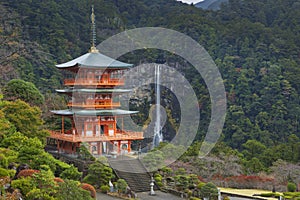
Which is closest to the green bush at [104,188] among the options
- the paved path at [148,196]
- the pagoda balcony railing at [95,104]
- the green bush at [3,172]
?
the paved path at [148,196]

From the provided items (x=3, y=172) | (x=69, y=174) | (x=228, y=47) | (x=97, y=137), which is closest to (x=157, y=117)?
(x=228, y=47)

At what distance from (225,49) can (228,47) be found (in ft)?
1.24

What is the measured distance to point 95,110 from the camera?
24531 mm

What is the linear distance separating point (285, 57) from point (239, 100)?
266 inches

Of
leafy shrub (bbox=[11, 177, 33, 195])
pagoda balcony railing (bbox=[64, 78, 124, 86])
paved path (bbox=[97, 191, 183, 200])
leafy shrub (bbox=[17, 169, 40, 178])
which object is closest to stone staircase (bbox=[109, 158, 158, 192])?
paved path (bbox=[97, 191, 183, 200])

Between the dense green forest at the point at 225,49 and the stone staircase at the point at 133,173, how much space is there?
1102 centimetres

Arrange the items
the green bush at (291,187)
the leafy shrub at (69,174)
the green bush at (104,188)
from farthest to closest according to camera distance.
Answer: the green bush at (291,187), the green bush at (104,188), the leafy shrub at (69,174)

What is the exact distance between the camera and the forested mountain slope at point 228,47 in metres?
44.6

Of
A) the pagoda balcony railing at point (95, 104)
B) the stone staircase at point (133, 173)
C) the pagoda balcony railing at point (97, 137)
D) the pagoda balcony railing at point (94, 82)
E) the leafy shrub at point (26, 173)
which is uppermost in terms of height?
the pagoda balcony railing at point (94, 82)

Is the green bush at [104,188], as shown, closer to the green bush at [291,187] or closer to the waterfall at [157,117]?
the green bush at [291,187]

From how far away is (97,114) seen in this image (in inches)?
954

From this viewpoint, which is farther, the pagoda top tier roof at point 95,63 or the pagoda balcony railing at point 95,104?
the pagoda balcony railing at point 95,104

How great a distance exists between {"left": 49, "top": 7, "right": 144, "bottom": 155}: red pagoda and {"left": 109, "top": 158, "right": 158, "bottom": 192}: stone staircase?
1598 millimetres

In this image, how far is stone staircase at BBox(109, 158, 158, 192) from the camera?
2058 centimetres
